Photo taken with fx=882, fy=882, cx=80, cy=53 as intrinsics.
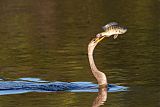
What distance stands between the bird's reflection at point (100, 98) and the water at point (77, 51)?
115mm

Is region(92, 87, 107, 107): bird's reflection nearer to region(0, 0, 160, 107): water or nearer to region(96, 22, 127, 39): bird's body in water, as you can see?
region(0, 0, 160, 107): water

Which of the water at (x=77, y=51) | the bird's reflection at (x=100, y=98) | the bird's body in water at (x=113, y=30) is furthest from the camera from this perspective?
the bird's body in water at (x=113, y=30)

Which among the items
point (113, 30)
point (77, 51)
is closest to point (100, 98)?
point (113, 30)

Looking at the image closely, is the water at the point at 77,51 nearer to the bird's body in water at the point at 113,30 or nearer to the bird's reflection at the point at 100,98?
the bird's reflection at the point at 100,98

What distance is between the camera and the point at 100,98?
19234 millimetres

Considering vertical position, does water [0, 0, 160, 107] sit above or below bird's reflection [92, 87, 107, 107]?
above

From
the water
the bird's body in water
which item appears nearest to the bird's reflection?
the water

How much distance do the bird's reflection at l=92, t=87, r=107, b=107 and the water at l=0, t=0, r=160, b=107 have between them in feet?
0.38

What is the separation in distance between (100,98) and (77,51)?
29.1ft

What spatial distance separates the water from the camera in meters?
19.4

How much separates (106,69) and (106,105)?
5.42 metres

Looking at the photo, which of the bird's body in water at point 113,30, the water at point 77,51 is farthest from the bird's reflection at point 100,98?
the bird's body in water at point 113,30

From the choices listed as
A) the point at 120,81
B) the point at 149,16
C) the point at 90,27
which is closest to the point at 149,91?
the point at 120,81

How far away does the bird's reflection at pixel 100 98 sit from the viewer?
1857 cm
